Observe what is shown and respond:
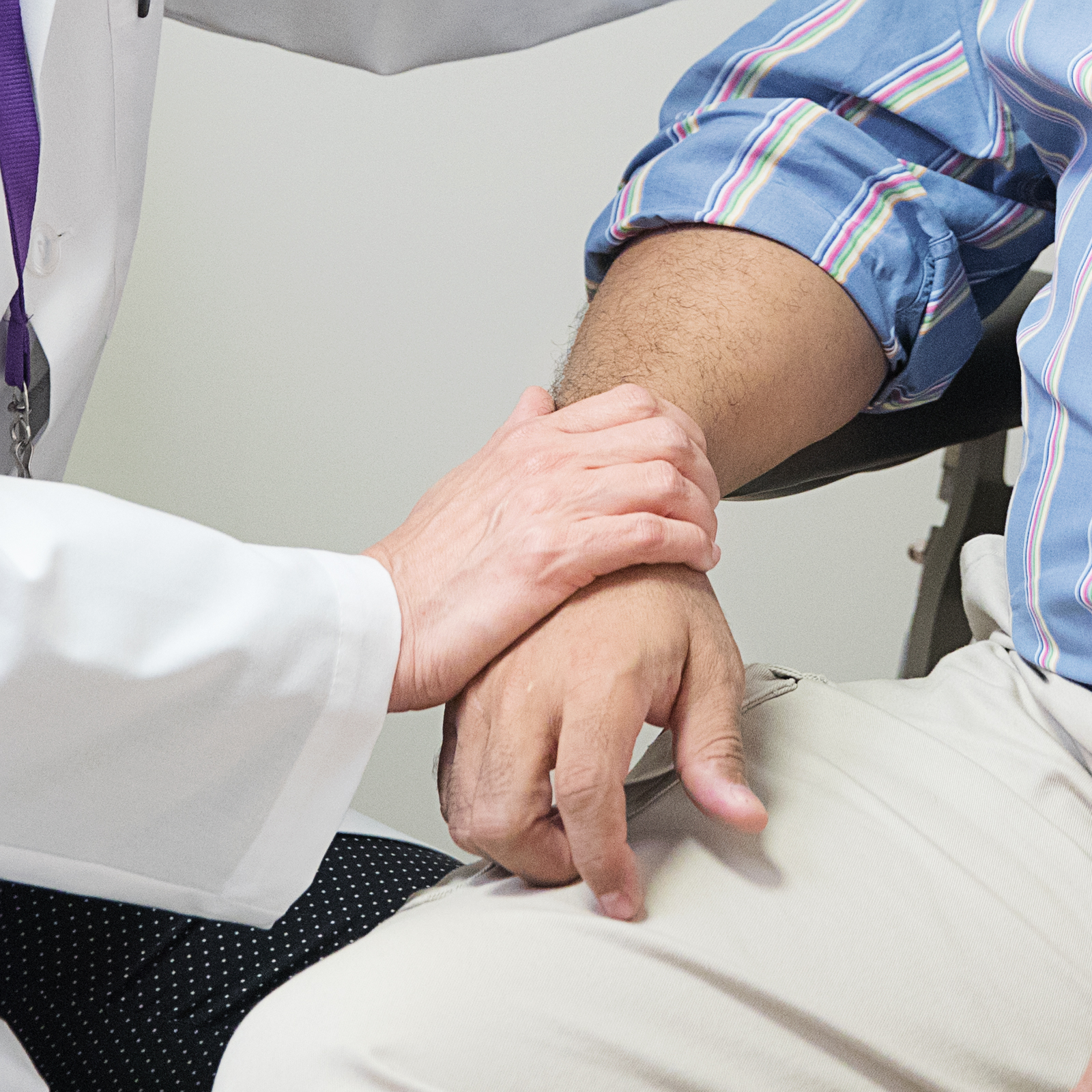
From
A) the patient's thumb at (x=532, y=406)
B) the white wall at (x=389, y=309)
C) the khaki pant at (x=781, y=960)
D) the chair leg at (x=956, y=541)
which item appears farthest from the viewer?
the white wall at (x=389, y=309)

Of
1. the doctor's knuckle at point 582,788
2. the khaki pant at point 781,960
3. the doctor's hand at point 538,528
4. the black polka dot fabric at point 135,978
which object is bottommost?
the black polka dot fabric at point 135,978

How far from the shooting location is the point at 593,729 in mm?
499

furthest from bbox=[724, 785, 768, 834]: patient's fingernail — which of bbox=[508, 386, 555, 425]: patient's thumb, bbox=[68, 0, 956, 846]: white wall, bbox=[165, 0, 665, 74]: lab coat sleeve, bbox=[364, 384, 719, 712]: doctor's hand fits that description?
bbox=[68, 0, 956, 846]: white wall

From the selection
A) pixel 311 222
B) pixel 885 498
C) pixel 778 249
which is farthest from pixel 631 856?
pixel 311 222

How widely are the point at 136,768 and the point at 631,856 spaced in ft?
0.70

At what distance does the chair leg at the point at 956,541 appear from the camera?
862mm

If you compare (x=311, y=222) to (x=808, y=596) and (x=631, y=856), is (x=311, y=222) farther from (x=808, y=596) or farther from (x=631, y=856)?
(x=631, y=856)

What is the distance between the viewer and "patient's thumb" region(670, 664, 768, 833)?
1.59 feet

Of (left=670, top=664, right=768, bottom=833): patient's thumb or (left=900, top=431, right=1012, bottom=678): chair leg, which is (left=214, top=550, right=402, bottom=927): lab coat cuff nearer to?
(left=670, top=664, right=768, bottom=833): patient's thumb

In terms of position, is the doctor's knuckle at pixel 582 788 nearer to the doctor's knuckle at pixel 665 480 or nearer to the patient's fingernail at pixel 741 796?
the patient's fingernail at pixel 741 796

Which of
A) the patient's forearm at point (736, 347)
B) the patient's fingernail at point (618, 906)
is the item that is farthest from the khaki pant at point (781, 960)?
the patient's forearm at point (736, 347)

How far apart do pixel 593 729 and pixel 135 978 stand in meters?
0.34

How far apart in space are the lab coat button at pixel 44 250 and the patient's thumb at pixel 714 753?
0.47m

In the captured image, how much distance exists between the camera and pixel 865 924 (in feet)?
1.53
